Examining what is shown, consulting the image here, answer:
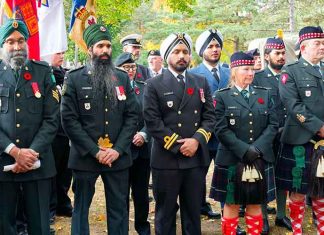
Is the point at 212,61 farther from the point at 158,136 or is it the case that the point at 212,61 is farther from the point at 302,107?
the point at 158,136

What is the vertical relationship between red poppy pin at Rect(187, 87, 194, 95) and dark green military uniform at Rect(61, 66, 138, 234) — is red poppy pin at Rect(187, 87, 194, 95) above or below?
above

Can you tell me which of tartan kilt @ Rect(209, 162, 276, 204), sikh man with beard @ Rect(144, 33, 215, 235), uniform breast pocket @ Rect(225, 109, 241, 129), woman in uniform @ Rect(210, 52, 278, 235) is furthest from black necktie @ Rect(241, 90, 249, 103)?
tartan kilt @ Rect(209, 162, 276, 204)

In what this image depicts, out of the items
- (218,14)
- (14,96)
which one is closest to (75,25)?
(14,96)

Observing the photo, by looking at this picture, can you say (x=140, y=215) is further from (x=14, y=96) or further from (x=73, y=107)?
(x=14, y=96)

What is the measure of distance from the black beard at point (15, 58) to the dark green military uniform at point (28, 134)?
47 mm

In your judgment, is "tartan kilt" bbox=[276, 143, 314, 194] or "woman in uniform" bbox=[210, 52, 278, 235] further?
"tartan kilt" bbox=[276, 143, 314, 194]

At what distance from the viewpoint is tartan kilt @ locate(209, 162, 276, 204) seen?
509 cm

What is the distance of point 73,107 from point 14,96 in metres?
0.57

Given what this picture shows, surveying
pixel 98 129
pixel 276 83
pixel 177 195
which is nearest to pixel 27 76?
pixel 98 129

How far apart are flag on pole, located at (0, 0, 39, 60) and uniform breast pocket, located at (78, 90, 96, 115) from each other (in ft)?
4.73

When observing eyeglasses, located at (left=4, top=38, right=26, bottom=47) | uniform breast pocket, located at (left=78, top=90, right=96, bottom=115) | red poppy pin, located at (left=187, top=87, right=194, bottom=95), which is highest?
eyeglasses, located at (left=4, top=38, right=26, bottom=47)

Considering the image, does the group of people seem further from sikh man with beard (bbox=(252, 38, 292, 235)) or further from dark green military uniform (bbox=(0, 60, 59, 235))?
sikh man with beard (bbox=(252, 38, 292, 235))

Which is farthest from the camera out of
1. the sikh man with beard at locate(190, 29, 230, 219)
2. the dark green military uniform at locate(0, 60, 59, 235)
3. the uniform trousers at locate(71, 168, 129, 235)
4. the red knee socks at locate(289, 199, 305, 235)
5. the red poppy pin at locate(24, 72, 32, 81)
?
the sikh man with beard at locate(190, 29, 230, 219)

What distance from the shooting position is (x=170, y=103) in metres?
4.73
